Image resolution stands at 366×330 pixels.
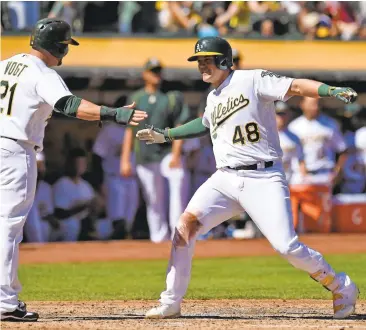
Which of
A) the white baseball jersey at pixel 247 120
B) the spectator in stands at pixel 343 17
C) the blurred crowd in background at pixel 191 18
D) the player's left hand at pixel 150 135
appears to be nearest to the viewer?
the white baseball jersey at pixel 247 120

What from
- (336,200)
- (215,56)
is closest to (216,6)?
(336,200)

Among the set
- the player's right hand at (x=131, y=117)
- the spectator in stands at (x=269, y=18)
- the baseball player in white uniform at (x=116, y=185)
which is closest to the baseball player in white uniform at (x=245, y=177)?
the player's right hand at (x=131, y=117)

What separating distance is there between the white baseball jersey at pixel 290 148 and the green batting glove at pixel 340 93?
24.6ft

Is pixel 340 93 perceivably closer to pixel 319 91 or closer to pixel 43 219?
pixel 319 91

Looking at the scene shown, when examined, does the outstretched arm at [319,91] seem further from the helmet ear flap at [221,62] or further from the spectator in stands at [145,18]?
the spectator in stands at [145,18]

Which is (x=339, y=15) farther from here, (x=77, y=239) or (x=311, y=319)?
(x=311, y=319)

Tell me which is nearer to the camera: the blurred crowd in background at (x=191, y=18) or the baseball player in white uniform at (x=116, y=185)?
the baseball player in white uniform at (x=116, y=185)

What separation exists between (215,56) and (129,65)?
8437 millimetres

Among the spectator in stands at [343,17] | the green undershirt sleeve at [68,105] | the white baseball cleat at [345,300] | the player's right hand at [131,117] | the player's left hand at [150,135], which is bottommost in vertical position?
the white baseball cleat at [345,300]

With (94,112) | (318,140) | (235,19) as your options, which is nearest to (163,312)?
(94,112)

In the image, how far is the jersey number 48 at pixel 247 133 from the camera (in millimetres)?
7527

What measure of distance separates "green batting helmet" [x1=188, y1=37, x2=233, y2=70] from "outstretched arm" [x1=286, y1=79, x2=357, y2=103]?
604mm

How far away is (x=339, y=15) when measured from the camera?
1820cm

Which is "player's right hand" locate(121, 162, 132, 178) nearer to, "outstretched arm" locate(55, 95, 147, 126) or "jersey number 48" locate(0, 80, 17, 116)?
"jersey number 48" locate(0, 80, 17, 116)
